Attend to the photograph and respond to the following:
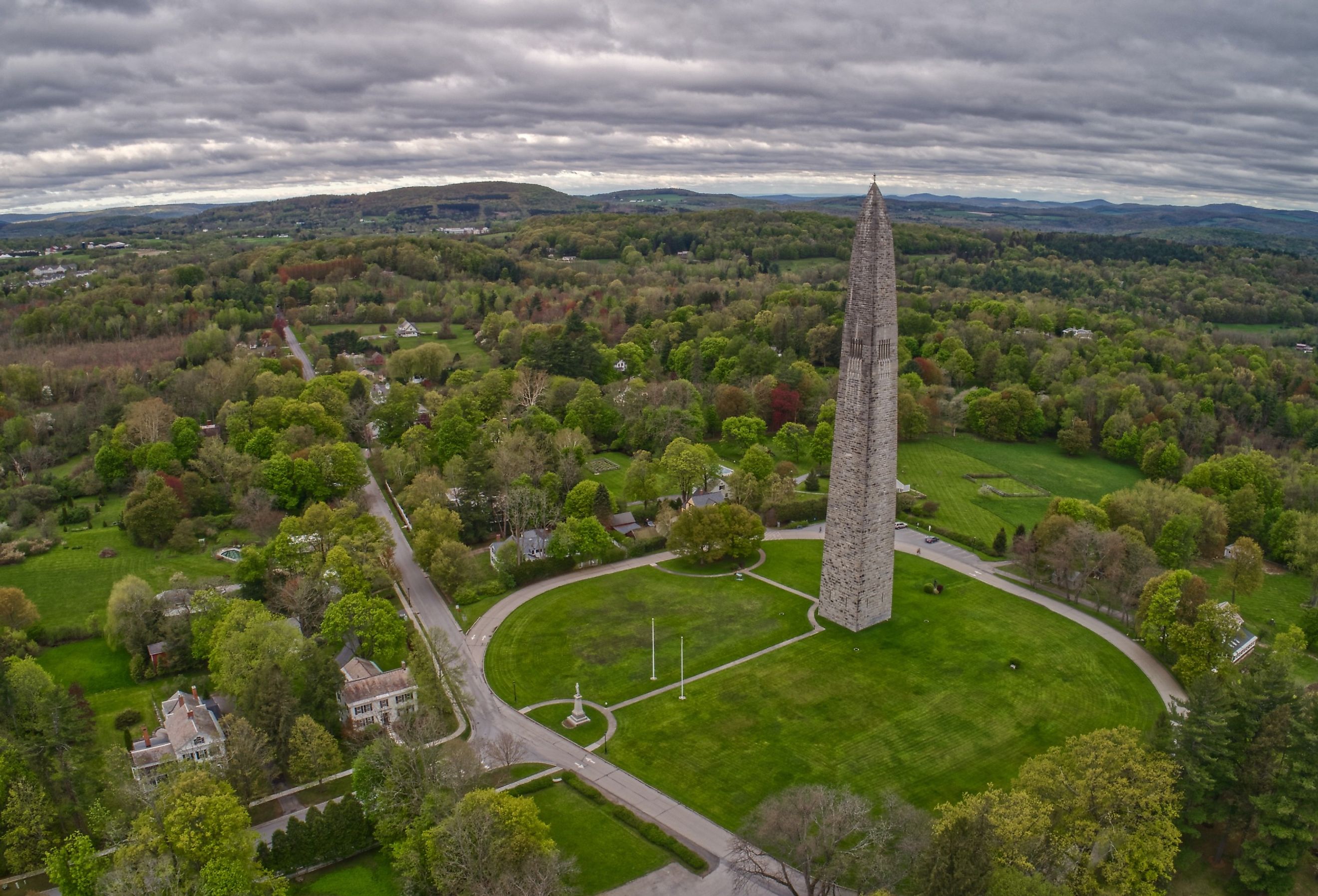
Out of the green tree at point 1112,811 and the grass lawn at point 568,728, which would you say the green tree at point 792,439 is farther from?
the green tree at point 1112,811

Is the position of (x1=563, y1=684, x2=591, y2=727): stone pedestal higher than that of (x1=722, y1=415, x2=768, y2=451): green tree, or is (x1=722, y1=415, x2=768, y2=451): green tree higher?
(x1=722, y1=415, x2=768, y2=451): green tree

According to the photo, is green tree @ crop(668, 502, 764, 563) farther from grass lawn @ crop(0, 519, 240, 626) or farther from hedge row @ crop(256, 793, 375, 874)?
grass lawn @ crop(0, 519, 240, 626)

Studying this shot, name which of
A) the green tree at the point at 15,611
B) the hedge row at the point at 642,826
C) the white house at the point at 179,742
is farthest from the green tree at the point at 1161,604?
the green tree at the point at 15,611

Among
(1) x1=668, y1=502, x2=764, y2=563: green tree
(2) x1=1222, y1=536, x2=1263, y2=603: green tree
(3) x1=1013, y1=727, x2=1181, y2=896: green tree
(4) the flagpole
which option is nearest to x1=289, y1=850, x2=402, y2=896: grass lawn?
(4) the flagpole

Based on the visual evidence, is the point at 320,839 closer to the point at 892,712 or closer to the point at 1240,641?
the point at 892,712

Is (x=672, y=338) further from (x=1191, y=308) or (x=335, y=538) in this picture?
(x=1191, y=308)

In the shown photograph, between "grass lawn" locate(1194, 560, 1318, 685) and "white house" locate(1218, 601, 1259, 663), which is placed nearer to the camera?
"white house" locate(1218, 601, 1259, 663)
